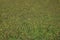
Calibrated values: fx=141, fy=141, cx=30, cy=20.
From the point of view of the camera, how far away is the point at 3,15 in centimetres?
234

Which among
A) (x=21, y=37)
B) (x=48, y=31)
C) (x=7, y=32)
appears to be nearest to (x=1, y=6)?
(x=7, y=32)

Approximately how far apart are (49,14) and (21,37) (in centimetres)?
65

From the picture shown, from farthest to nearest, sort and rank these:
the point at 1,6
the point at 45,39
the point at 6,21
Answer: the point at 1,6 < the point at 6,21 < the point at 45,39

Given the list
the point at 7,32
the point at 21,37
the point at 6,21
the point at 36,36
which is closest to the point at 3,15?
the point at 6,21

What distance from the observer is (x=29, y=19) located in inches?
90.8

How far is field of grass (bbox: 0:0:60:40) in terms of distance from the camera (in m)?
2.10

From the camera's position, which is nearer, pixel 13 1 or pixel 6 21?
pixel 6 21

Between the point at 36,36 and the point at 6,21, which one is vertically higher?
the point at 6,21

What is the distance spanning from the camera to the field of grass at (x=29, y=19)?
2.10 metres

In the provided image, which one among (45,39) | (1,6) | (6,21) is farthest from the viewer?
(1,6)

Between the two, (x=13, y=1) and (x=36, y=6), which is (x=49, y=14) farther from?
(x=13, y=1)

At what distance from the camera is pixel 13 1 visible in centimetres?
259

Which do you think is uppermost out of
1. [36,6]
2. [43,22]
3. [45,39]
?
[36,6]

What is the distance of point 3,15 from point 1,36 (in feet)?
1.36
